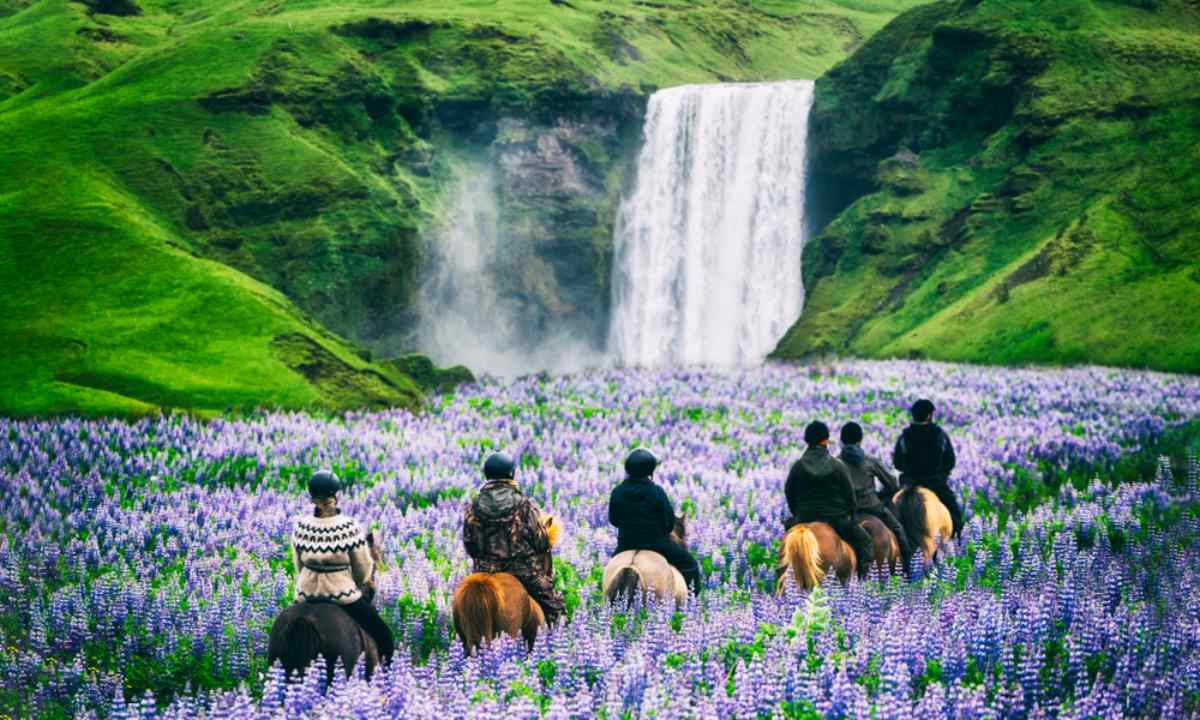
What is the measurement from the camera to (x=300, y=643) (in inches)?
410

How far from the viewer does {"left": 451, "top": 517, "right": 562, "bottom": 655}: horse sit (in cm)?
1147

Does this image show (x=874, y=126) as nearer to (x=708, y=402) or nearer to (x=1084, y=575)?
(x=708, y=402)

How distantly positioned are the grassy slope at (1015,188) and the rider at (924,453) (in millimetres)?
24802

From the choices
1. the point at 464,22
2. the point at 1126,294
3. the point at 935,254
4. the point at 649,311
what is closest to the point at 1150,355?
the point at 1126,294

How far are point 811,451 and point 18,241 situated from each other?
3008cm

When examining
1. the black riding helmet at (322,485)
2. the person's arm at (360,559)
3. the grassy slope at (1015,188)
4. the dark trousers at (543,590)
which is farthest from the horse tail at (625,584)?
the grassy slope at (1015,188)

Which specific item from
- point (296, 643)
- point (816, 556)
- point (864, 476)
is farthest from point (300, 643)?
point (864, 476)

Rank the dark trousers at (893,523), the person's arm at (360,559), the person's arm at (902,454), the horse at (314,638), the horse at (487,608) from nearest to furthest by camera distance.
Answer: the horse at (314,638) → the person's arm at (360,559) → the horse at (487,608) → the dark trousers at (893,523) → the person's arm at (902,454)

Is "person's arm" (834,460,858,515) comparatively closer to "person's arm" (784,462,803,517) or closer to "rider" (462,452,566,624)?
"person's arm" (784,462,803,517)

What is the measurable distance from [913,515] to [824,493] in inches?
91.8

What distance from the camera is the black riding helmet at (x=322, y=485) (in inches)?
409

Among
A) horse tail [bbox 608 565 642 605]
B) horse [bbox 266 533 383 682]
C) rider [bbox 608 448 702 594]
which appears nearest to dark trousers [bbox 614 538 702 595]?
rider [bbox 608 448 702 594]

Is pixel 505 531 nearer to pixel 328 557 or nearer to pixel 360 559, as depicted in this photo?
pixel 360 559

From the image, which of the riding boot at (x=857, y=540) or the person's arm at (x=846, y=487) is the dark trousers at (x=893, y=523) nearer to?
the riding boot at (x=857, y=540)
